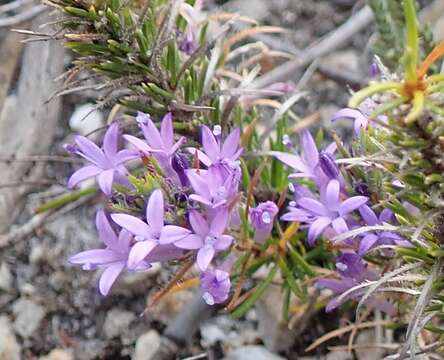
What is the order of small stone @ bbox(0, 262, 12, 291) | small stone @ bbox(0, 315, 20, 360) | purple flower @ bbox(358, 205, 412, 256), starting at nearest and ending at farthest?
purple flower @ bbox(358, 205, 412, 256) → small stone @ bbox(0, 315, 20, 360) → small stone @ bbox(0, 262, 12, 291)

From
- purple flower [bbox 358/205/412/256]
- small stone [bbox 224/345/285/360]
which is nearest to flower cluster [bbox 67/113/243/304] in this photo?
purple flower [bbox 358/205/412/256]

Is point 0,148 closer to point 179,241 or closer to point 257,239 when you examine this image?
point 257,239

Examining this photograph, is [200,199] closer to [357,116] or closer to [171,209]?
[171,209]

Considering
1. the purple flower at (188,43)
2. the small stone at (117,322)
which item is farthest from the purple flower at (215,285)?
the small stone at (117,322)

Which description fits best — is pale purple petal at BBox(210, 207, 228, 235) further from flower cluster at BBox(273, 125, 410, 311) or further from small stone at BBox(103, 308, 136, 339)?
small stone at BBox(103, 308, 136, 339)

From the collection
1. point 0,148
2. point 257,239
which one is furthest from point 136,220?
point 0,148

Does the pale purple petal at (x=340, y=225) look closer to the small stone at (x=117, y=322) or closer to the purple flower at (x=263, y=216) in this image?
the purple flower at (x=263, y=216)

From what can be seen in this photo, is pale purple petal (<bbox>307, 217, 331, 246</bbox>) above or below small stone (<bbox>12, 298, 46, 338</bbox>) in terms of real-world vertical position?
above
